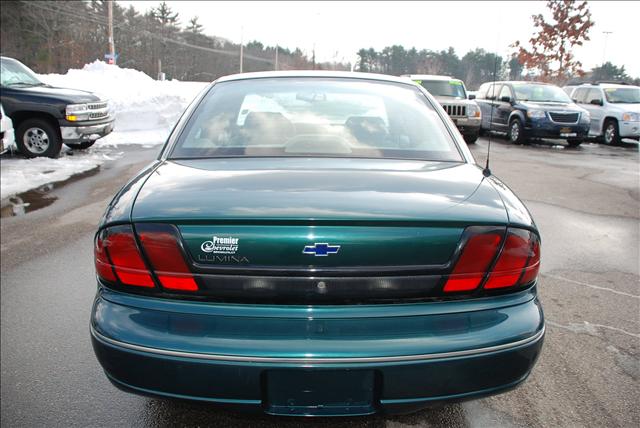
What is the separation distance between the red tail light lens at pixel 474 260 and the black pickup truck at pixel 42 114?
9.68 m

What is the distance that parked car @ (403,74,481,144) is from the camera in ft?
45.1

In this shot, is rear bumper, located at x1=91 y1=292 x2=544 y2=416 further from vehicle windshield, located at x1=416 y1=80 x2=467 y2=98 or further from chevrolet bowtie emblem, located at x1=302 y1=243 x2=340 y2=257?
vehicle windshield, located at x1=416 y1=80 x2=467 y2=98

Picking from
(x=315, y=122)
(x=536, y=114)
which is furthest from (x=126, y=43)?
(x=315, y=122)

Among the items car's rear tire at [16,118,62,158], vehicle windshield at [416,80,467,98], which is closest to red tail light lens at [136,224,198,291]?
car's rear tire at [16,118,62,158]

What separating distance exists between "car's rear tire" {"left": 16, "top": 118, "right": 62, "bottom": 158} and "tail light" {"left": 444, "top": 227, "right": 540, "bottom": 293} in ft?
32.5

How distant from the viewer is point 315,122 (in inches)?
113

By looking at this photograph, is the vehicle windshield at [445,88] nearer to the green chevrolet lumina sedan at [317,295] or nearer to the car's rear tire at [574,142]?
the car's rear tire at [574,142]

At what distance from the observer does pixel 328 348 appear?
5.42ft

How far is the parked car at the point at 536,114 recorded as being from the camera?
13.8 m

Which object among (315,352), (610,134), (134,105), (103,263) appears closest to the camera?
(315,352)

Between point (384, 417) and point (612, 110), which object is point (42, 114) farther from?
point (612, 110)

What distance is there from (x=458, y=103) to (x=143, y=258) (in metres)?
13.3

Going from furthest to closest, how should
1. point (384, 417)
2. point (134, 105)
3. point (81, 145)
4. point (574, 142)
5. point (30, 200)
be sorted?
point (134, 105), point (574, 142), point (81, 145), point (30, 200), point (384, 417)

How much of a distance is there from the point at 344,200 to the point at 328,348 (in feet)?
1.68
